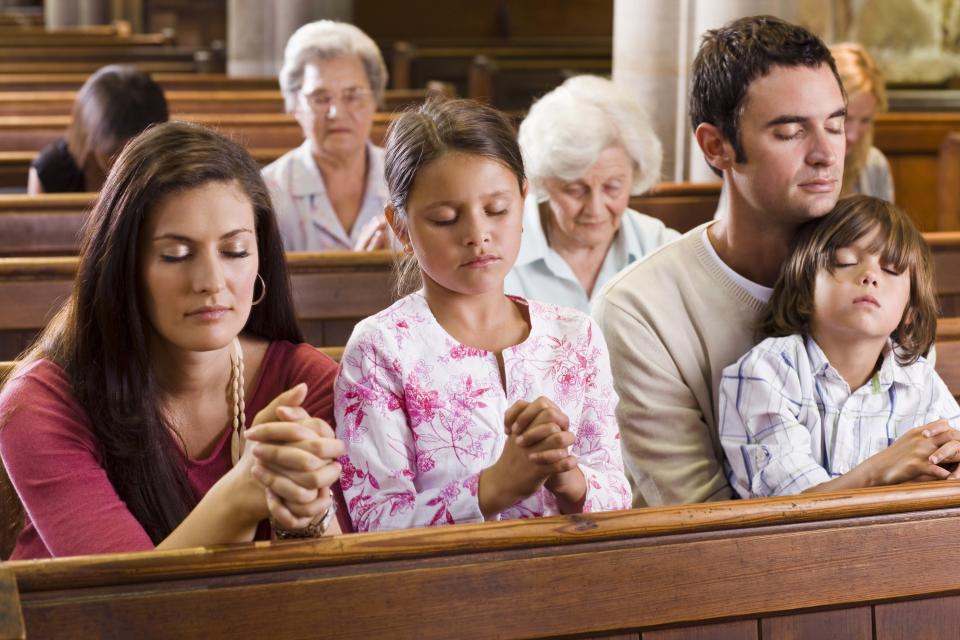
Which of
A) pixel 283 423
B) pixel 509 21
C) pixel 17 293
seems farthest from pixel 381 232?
pixel 509 21

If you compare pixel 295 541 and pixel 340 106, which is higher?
pixel 340 106

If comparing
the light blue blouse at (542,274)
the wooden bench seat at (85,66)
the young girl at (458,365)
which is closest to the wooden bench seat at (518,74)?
the wooden bench seat at (85,66)

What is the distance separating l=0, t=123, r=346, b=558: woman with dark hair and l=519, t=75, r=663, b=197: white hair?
1307 millimetres

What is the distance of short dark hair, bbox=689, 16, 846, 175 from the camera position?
8.43 ft

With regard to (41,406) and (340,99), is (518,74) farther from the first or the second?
(41,406)

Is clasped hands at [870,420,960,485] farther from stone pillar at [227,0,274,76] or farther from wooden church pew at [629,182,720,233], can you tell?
stone pillar at [227,0,274,76]

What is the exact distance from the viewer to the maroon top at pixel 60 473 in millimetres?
1934

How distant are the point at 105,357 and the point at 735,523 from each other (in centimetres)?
100

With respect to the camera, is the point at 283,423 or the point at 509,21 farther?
the point at 509,21

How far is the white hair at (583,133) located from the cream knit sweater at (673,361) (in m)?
0.74

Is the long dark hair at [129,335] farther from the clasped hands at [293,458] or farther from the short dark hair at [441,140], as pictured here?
the clasped hands at [293,458]

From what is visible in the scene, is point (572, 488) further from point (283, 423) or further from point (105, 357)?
point (105, 357)

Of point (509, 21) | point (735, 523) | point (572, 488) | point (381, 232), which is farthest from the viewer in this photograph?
point (509, 21)

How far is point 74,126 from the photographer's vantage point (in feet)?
15.8
